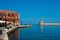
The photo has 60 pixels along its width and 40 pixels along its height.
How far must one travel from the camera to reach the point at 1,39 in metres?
21.7

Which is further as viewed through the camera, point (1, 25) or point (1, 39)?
point (1, 25)

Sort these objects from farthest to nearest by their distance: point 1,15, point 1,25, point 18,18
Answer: point 18,18 → point 1,15 → point 1,25

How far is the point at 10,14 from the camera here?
8594 centimetres

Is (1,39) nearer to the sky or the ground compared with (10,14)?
nearer to the ground

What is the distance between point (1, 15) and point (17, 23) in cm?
783

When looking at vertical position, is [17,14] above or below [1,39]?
above

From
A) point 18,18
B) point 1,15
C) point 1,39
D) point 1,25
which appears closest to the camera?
point 1,39

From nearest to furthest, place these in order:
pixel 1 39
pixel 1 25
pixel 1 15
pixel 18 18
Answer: pixel 1 39
pixel 1 25
pixel 1 15
pixel 18 18

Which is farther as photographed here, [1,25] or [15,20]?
[15,20]

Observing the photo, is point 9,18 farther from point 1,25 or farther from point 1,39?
point 1,39

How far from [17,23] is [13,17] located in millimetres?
3014

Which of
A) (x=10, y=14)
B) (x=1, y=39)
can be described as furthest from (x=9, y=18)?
(x=1, y=39)

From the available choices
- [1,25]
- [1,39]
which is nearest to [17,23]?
[1,25]

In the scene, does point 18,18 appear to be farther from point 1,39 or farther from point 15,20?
point 1,39
